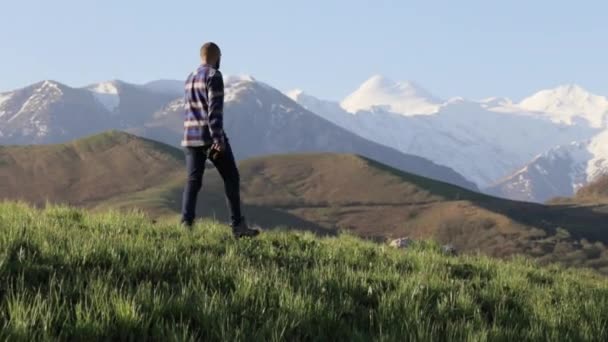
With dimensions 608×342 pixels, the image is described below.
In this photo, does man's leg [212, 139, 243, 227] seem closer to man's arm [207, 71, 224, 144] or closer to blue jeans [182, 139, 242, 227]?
blue jeans [182, 139, 242, 227]

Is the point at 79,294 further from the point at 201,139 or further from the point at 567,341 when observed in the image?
the point at 201,139

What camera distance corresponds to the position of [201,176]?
11133mm

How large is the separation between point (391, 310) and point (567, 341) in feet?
4.66

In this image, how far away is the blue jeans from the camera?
432 inches

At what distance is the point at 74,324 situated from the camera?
4.88 meters

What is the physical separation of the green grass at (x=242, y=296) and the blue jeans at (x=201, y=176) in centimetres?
149

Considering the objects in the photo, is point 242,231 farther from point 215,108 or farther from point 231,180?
point 215,108

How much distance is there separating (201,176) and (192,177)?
0.14m

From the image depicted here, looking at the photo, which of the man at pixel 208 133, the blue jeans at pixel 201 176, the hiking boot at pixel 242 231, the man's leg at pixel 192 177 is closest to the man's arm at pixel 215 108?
the man at pixel 208 133

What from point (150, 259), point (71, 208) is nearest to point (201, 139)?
point (71, 208)

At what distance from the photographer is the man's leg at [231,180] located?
10914mm

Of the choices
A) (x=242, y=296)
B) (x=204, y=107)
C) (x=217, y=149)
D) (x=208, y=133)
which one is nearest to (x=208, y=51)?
(x=204, y=107)

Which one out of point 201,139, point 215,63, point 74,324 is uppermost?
point 215,63

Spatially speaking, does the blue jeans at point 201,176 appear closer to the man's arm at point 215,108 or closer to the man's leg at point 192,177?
the man's leg at point 192,177
